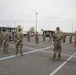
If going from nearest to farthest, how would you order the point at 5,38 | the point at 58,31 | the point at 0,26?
the point at 58,31, the point at 5,38, the point at 0,26

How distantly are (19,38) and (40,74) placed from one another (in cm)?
526

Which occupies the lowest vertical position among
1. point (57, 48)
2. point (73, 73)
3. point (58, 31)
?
point (73, 73)

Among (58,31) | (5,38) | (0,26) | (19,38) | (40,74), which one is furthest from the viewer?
(0,26)

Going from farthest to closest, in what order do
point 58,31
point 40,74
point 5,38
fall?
1. point 5,38
2. point 58,31
3. point 40,74

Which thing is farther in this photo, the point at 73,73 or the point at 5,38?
the point at 5,38

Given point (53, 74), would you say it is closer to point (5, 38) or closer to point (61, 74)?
point (61, 74)

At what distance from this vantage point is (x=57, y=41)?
1028 cm

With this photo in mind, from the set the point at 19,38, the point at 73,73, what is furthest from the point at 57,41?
the point at 73,73

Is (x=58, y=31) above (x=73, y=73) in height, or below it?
above

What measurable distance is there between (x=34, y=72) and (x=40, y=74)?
374mm

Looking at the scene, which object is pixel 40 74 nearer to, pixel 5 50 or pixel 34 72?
pixel 34 72

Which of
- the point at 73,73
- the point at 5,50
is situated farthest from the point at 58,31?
the point at 5,50

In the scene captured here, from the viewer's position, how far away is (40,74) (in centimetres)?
649

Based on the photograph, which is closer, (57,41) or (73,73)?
(73,73)
